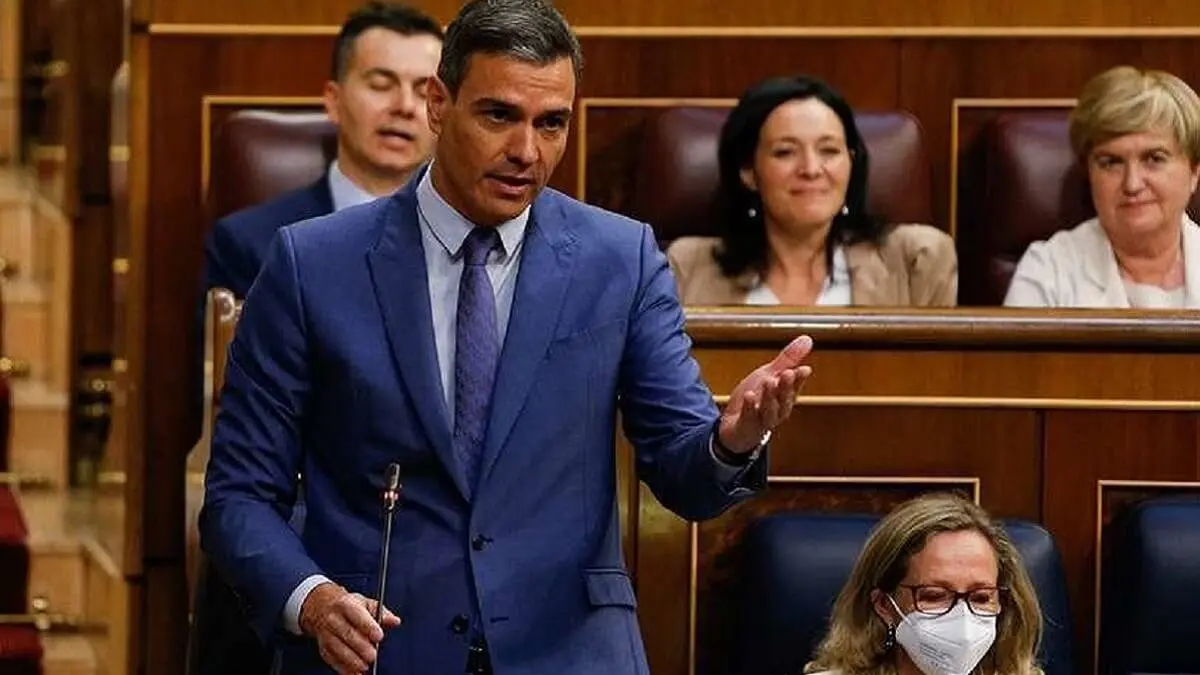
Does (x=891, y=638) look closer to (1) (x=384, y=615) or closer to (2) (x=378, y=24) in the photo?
(1) (x=384, y=615)

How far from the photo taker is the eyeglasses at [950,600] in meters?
1.35

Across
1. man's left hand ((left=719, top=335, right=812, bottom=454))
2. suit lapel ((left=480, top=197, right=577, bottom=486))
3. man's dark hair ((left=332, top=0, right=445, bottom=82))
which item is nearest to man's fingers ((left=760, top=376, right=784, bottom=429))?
man's left hand ((left=719, top=335, right=812, bottom=454))

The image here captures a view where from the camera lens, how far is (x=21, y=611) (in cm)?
215

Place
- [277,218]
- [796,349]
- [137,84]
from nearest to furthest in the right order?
[796,349] → [277,218] → [137,84]

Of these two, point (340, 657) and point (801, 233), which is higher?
point (801, 233)

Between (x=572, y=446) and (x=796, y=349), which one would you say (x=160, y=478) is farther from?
(x=796, y=349)

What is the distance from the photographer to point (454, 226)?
1165 mm

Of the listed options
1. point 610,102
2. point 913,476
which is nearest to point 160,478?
point 610,102

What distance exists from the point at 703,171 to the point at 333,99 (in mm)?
265

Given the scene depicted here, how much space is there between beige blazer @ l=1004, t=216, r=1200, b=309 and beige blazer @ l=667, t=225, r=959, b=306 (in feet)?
0.17

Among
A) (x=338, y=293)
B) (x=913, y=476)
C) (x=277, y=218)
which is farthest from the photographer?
(x=277, y=218)

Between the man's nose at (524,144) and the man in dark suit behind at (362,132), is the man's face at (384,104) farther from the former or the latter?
the man's nose at (524,144)

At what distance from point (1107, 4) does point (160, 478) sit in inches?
30.7

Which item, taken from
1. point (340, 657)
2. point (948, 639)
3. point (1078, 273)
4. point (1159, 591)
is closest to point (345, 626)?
point (340, 657)
